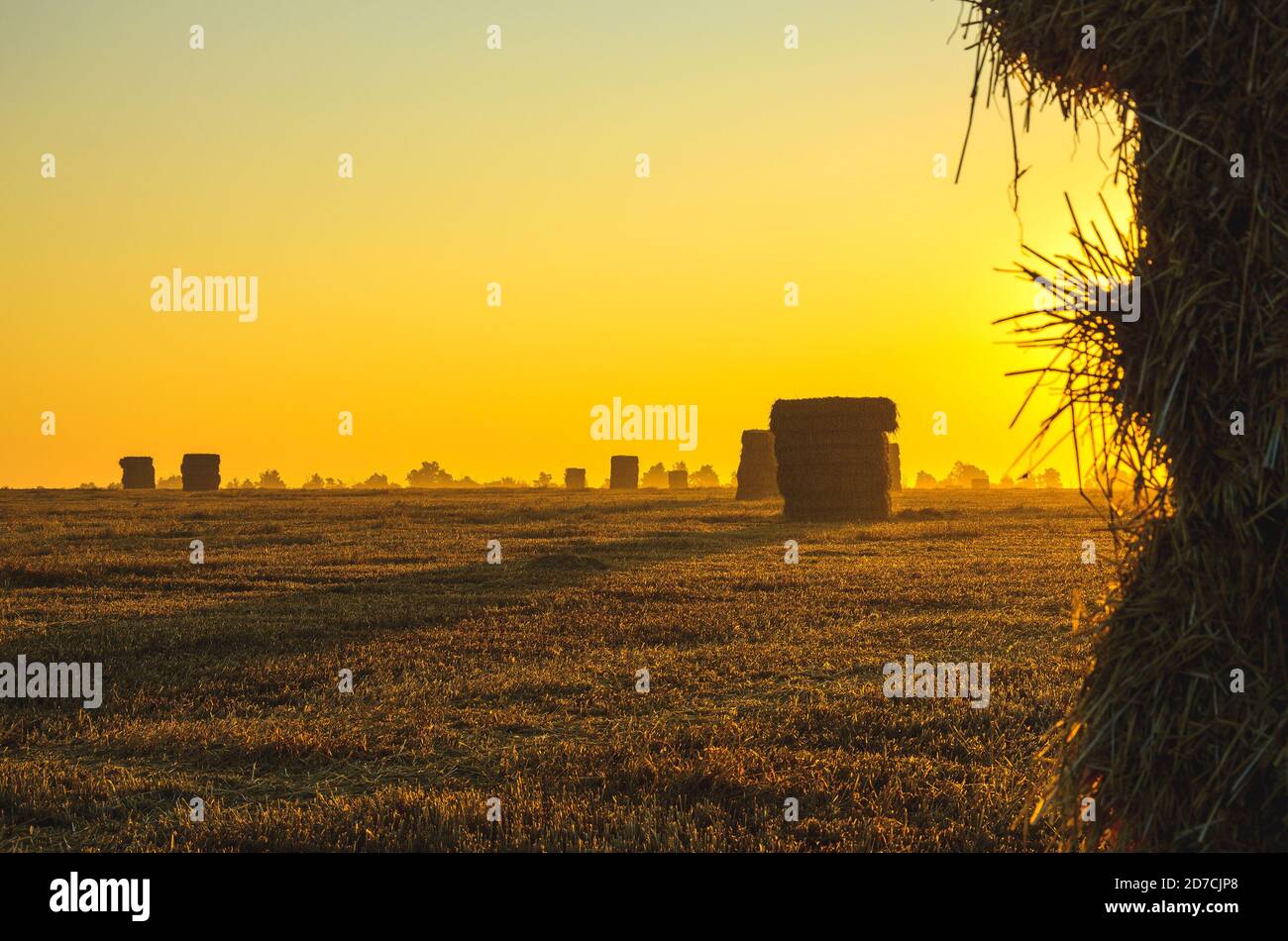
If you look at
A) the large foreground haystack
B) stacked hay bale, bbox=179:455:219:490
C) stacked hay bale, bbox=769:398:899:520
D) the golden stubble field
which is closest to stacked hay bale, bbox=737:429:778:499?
stacked hay bale, bbox=769:398:899:520

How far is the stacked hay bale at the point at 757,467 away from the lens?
160 feet

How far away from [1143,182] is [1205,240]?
33cm

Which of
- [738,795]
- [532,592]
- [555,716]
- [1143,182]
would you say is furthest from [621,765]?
[532,592]

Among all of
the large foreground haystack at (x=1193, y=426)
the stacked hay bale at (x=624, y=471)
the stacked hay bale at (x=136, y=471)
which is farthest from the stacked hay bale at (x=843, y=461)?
the stacked hay bale at (x=136, y=471)

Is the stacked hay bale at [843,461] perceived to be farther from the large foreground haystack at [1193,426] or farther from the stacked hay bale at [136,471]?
the stacked hay bale at [136,471]

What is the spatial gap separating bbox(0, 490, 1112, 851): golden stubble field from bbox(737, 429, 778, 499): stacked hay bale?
29.4 metres

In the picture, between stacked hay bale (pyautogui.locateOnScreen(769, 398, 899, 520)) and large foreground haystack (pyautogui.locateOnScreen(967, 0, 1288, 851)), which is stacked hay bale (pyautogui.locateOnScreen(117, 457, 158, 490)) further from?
large foreground haystack (pyautogui.locateOnScreen(967, 0, 1288, 851))

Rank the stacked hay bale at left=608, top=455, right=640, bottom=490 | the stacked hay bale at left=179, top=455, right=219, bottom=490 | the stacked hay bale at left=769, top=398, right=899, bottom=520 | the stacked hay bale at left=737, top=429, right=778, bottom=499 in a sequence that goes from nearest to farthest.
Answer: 1. the stacked hay bale at left=769, top=398, right=899, bottom=520
2. the stacked hay bale at left=737, top=429, right=778, bottom=499
3. the stacked hay bale at left=179, top=455, right=219, bottom=490
4. the stacked hay bale at left=608, top=455, right=640, bottom=490

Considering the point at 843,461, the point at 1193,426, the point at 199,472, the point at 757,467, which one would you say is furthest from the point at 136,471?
the point at 1193,426

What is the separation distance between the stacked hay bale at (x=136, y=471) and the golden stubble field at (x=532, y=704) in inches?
1983

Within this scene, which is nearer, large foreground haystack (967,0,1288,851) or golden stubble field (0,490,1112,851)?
large foreground haystack (967,0,1288,851)

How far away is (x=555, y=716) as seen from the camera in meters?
8.14

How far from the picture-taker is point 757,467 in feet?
161

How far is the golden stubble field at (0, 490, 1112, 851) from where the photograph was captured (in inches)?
230
